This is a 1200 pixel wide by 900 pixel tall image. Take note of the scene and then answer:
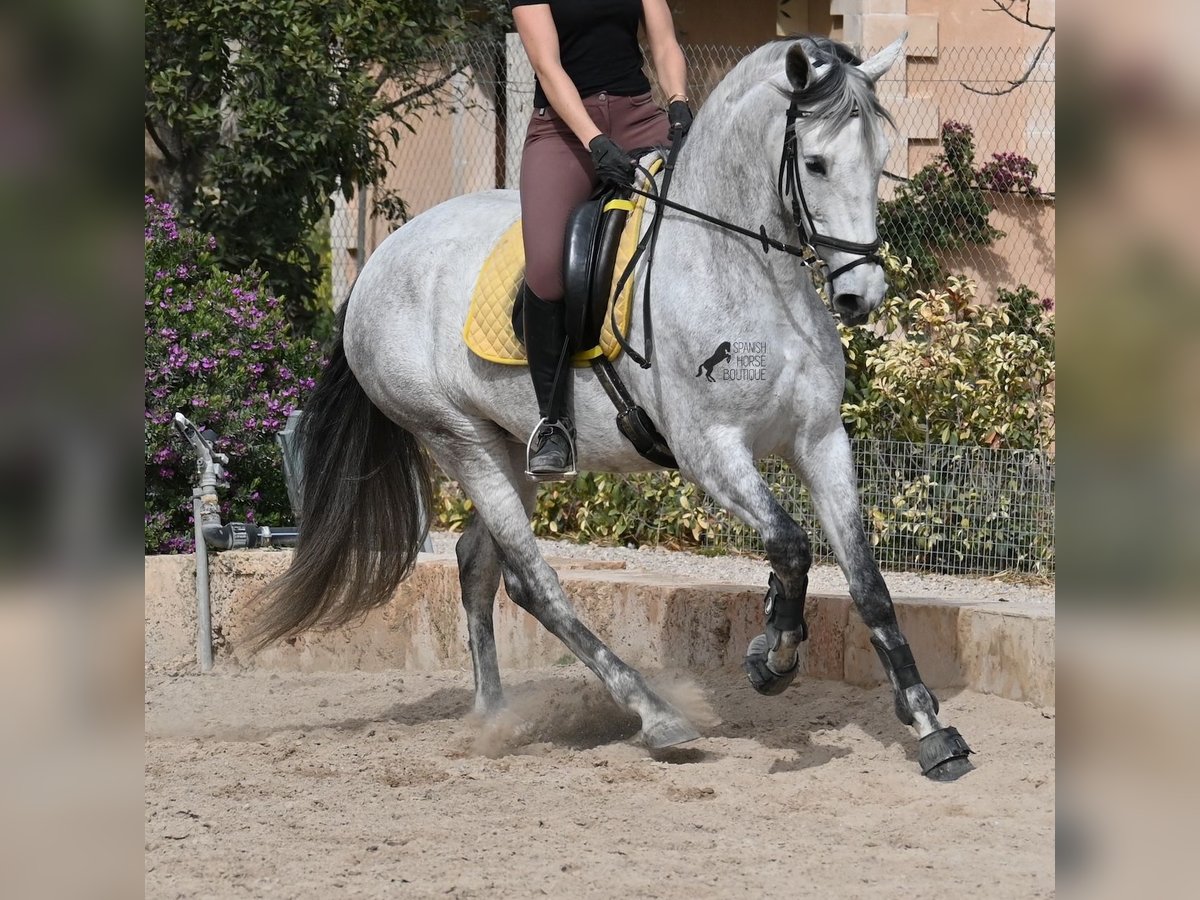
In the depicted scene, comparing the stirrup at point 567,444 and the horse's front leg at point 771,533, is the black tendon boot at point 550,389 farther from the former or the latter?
the horse's front leg at point 771,533

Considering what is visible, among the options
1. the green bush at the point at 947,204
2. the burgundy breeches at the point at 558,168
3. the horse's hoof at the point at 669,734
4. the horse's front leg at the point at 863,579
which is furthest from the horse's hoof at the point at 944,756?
the green bush at the point at 947,204

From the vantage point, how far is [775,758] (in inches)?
191

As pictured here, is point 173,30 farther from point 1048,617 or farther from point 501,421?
point 1048,617

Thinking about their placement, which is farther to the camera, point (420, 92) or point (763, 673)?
point (420, 92)

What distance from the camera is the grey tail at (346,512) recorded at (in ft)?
19.2

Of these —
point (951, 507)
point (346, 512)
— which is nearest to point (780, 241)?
point (346, 512)

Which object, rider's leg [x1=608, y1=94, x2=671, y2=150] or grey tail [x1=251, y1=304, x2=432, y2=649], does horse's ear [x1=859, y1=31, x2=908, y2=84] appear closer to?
rider's leg [x1=608, y1=94, x2=671, y2=150]

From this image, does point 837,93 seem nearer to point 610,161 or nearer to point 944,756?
point 610,161

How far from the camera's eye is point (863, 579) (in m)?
4.61

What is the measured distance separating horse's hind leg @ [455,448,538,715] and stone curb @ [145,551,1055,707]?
2.39ft

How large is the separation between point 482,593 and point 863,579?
1.80 m

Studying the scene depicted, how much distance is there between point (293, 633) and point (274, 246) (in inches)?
189

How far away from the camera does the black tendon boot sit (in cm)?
497
